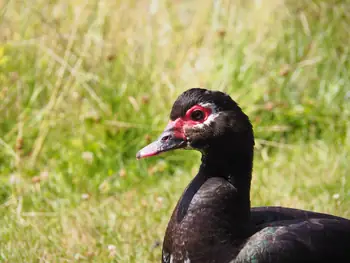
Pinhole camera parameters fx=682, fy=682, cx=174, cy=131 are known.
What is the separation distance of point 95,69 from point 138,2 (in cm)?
107

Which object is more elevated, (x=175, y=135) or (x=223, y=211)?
(x=175, y=135)

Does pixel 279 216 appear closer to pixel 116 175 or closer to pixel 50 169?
pixel 116 175

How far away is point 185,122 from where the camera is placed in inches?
123

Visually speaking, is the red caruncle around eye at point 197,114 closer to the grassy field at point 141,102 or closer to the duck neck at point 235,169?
the duck neck at point 235,169

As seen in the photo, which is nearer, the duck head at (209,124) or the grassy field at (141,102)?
the duck head at (209,124)

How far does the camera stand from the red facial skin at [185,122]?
3092mm

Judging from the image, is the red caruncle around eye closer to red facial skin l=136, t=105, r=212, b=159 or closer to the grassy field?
red facial skin l=136, t=105, r=212, b=159

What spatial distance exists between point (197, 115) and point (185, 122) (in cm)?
7

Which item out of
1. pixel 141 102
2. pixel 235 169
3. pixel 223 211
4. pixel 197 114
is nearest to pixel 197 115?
pixel 197 114

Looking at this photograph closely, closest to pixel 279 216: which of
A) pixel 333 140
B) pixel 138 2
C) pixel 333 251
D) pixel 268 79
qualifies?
pixel 333 251

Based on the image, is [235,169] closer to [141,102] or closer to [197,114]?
[197,114]

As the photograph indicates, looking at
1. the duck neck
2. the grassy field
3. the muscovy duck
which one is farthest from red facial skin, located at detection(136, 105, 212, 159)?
the grassy field

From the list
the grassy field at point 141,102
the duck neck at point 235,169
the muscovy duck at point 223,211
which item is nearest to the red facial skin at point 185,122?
the muscovy duck at point 223,211

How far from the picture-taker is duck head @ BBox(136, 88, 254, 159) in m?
3.08
